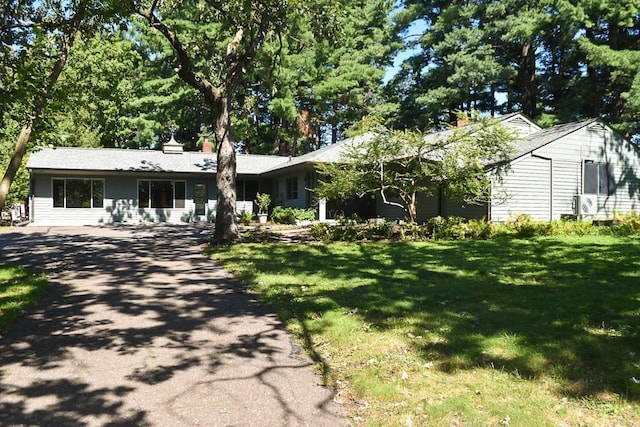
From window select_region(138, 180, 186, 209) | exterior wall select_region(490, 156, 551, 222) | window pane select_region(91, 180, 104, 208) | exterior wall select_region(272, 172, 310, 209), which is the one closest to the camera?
exterior wall select_region(490, 156, 551, 222)

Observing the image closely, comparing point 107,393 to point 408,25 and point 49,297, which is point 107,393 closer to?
point 49,297

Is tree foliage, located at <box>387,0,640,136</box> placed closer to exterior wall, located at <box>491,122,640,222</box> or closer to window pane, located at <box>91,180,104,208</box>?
exterior wall, located at <box>491,122,640,222</box>

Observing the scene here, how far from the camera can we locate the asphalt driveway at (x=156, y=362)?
345 centimetres

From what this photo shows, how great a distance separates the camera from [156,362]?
4457 millimetres

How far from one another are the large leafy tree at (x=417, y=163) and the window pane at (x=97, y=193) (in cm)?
1473

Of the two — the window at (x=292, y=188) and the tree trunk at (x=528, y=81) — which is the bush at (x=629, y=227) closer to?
the window at (x=292, y=188)

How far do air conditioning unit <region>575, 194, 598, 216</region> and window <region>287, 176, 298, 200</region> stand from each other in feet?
43.9

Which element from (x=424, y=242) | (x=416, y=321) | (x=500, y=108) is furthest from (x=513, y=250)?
(x=500, y=108)

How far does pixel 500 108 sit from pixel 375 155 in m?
27.3

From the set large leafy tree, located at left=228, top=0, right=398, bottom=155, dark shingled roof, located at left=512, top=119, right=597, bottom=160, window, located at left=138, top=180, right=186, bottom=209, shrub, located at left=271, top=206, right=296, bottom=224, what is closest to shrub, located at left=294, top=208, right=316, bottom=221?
shrub, located at left=271, top=206, right=296, bottom=224

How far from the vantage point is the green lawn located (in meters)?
3.44

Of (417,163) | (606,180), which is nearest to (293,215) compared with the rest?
(417,163)

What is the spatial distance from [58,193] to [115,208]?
2802mm

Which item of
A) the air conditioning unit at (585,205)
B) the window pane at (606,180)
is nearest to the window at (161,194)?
the air conditioning unit at (585,205)
